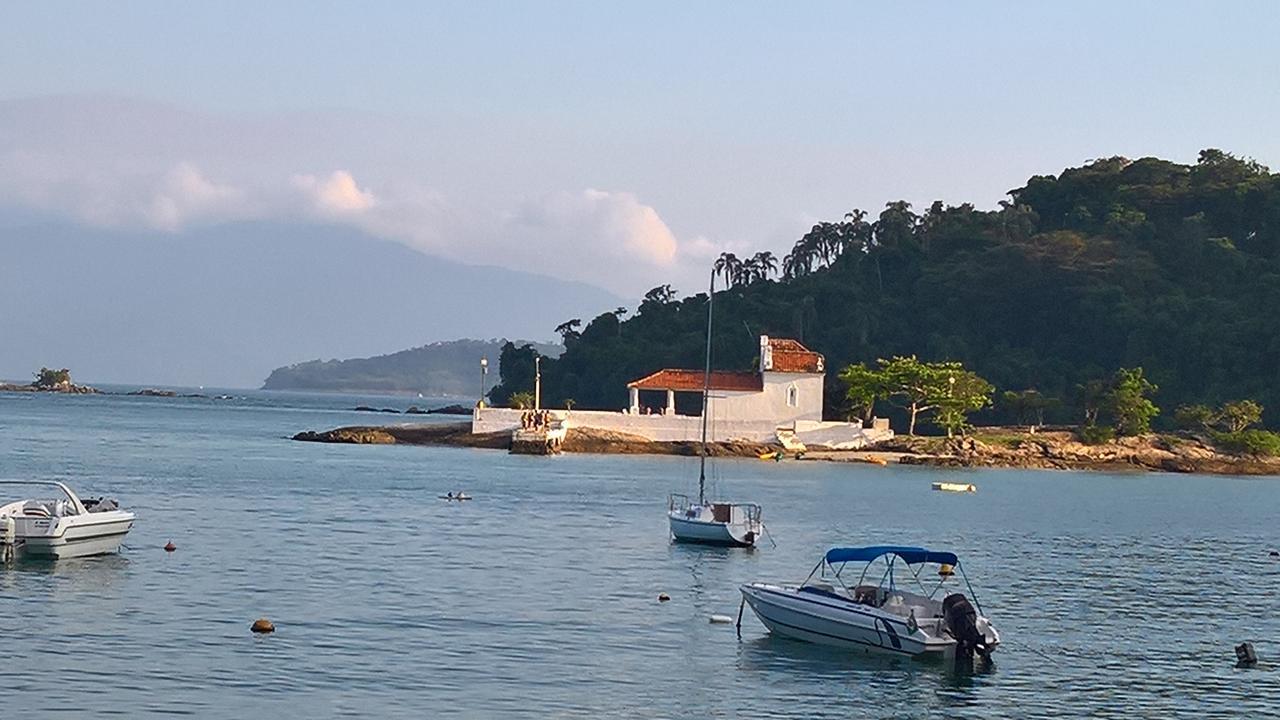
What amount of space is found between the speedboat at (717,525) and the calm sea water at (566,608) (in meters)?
0.85

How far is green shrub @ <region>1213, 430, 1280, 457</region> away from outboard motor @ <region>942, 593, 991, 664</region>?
309 ft

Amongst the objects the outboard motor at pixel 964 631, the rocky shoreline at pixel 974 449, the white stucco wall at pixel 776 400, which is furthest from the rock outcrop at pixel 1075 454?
the outboard motor at pixel 964 631

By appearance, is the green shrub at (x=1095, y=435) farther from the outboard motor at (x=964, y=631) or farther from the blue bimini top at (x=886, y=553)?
the outboard motor at (x=964, y=631)

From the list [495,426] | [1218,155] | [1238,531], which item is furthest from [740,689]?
[1218,155]

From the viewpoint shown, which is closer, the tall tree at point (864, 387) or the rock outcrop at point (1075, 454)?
the rock outcrop at point (1075, 454)

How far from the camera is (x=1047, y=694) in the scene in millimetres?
32375

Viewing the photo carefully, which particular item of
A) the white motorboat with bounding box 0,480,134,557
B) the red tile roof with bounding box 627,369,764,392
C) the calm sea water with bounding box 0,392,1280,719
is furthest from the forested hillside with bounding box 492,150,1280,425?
the white motorboat with bounding box 0,480,134,557

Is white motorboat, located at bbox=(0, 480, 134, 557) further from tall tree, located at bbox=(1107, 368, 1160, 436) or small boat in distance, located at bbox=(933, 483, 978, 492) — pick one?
tall tree, located at bbox=(1107, 368, 1160, 436)

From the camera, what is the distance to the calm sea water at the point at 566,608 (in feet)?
100

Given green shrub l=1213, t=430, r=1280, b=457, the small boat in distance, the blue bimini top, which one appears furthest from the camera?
green shrub l=1213, t=430, r=1280, b=457

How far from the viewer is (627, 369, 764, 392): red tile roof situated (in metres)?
119

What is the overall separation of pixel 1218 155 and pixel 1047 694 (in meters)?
166

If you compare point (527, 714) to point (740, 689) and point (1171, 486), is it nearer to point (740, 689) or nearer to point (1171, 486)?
point (740, 689)

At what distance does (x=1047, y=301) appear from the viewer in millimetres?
165500
